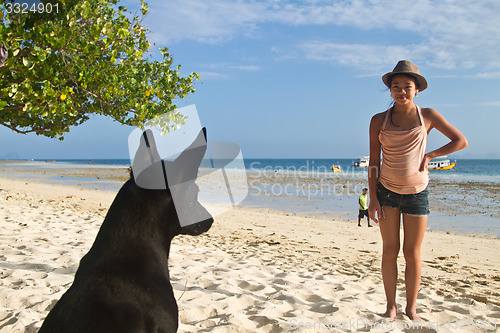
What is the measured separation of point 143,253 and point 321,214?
13970 millimetres

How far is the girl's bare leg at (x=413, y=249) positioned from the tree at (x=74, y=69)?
5.07 metres

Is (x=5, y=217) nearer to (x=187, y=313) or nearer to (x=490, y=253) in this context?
(x=187, y=313)

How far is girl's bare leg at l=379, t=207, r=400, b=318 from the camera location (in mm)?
3568

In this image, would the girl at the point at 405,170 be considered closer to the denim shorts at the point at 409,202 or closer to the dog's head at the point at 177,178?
the denim shorts at the point at 409,202

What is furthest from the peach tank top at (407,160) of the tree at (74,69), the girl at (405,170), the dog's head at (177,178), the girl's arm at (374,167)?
the tree at (74,69)

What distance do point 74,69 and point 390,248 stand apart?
5907 millimetres

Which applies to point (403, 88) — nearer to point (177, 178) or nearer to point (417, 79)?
point (417, 79)

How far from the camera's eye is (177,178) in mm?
1715

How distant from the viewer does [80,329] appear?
1591 mm

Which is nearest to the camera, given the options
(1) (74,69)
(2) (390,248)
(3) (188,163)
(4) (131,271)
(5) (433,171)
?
(3) (188,163)

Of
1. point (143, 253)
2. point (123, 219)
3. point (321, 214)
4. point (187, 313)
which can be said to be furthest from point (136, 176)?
point (321, 214)

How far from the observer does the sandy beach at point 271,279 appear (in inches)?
141

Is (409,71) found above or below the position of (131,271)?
above

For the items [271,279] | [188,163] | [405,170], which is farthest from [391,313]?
[188,163]
